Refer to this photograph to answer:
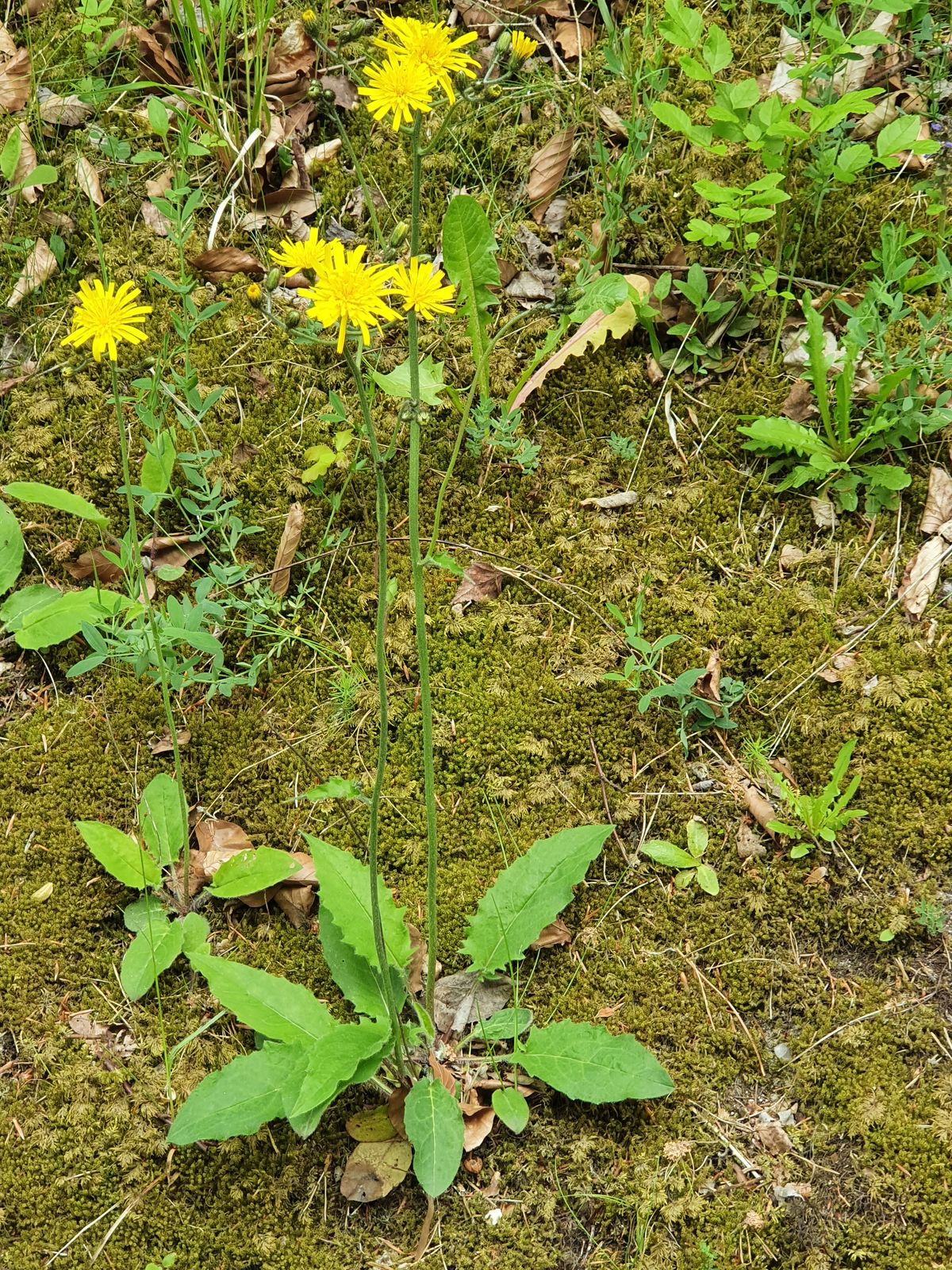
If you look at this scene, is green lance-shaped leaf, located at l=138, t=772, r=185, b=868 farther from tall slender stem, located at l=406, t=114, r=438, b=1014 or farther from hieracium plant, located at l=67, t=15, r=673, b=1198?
tall slender stem, located at l=406, t=114, r=438, b=1014

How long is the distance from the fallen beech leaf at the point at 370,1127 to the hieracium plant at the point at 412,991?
0.03 metres

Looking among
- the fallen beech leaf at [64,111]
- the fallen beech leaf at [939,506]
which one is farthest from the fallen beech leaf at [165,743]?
the fallen beech leaf at [64,111]

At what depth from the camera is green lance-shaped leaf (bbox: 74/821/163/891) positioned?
2.38m

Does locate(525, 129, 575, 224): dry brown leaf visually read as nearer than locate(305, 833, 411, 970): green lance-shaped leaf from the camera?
No

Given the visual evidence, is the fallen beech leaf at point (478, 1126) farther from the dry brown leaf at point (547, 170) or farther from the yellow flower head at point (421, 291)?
the dry brown leaf at point (547, 170)

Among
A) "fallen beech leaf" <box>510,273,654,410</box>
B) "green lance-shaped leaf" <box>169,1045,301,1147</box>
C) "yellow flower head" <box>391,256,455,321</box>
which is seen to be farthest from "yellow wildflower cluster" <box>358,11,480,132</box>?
"green lance-shaped leaf" <box>169,1045,301,1147</box>

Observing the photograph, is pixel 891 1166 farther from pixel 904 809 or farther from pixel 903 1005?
pixel 904 809

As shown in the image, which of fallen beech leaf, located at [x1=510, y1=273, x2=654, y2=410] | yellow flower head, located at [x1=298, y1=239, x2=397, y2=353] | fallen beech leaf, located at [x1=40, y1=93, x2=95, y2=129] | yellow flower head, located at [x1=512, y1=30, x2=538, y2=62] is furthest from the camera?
fallen beech leaf, located at [x1=40, y1=93, x2=95, y2=129]

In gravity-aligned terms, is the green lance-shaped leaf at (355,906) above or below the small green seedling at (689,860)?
above

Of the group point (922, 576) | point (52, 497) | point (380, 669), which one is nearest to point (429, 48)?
point (380, 669)

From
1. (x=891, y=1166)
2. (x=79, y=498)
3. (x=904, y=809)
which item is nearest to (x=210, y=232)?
(x=79, y=498)

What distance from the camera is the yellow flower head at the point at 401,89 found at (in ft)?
5.45

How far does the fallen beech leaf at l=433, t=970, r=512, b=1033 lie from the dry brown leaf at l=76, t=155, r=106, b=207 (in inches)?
106

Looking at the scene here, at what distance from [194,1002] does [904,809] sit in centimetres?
174
